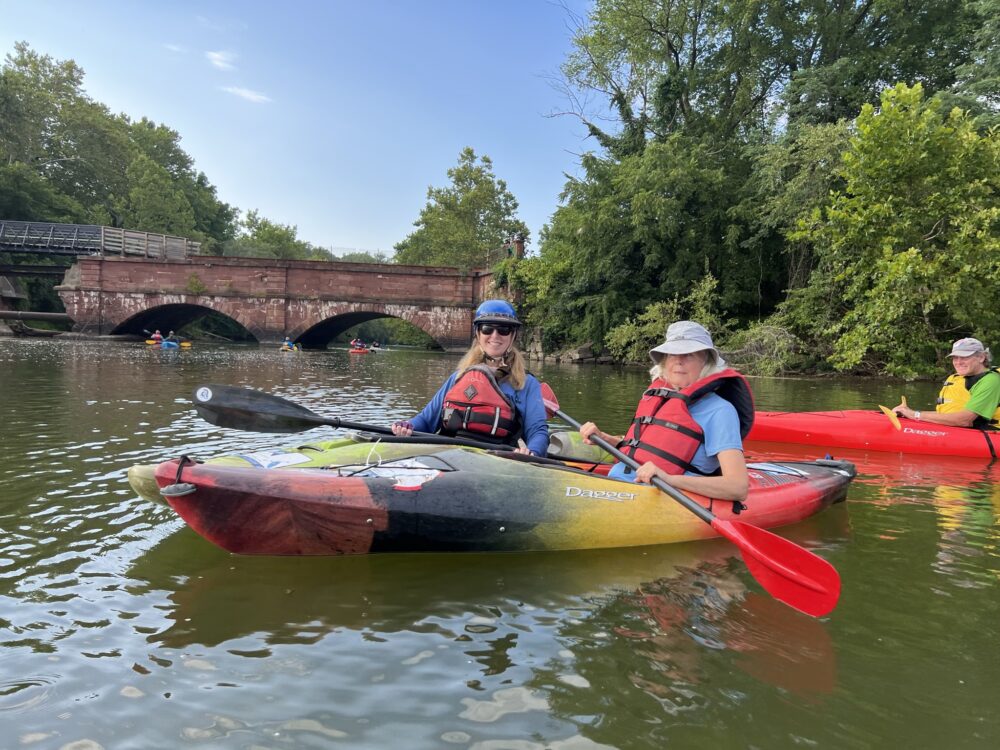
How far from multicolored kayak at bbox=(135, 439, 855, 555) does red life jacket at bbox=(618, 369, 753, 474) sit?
252 millimetres

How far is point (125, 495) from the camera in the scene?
4719mm

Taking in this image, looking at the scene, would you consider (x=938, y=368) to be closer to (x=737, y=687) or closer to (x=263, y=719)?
(x=737, y=687)

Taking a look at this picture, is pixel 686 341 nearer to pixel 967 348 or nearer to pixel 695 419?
pixel 695 419

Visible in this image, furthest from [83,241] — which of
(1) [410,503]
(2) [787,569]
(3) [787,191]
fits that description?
(2) [787,569]

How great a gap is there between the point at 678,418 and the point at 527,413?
1203 mm

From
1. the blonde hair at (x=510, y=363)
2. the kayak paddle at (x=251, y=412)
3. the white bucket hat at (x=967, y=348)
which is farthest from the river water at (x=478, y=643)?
the white bucket hat at (x=967, y=348)

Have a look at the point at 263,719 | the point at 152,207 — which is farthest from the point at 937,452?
the point at 152,207

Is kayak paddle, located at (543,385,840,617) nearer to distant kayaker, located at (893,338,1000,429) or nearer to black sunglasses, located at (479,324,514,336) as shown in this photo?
black sunglasses, located at (479,324,514,336)

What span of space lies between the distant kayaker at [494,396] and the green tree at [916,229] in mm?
13368

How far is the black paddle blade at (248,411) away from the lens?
4633 millimetres

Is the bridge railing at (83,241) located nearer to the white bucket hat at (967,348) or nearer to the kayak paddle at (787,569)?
the white bucket hat at (967,348)

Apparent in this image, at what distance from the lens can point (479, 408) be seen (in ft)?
14.7

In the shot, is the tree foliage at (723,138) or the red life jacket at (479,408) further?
the tree foliage at (723,138)

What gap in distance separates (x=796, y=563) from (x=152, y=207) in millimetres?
53149
